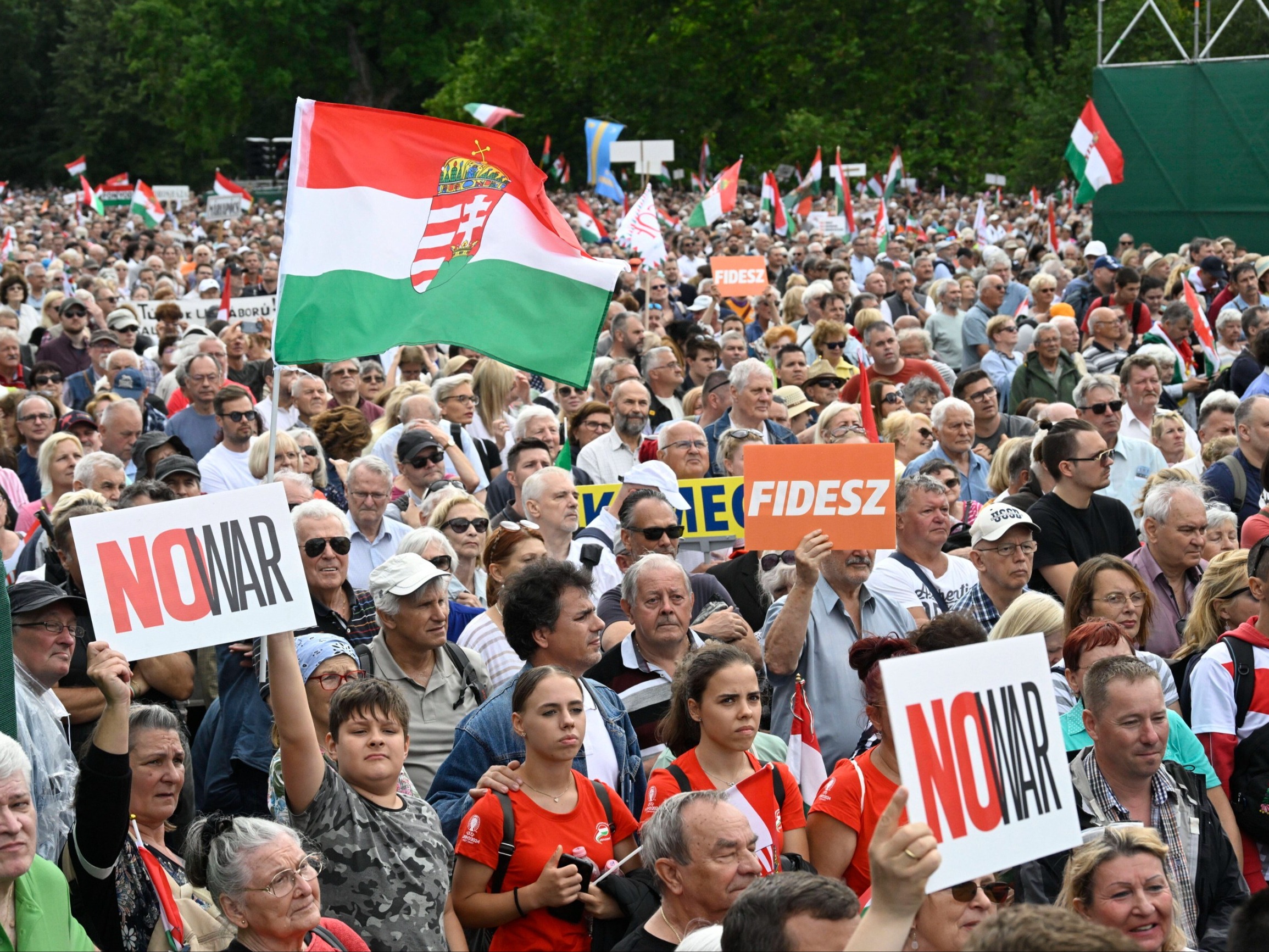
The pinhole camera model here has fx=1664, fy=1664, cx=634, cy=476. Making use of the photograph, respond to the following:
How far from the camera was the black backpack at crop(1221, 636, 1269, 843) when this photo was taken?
5086 mm

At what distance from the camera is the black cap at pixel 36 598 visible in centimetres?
455

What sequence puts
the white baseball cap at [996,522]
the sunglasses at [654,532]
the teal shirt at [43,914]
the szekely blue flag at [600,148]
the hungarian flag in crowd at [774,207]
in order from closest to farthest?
the teal shirt at [43,914], the white baseball cap at [996,522], the sunglasses at [654,532], the szekely blue flag at [600,148], the hungarian flag in crowd at [774,207]

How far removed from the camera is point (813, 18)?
A: 47688 millimetres

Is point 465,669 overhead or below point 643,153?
below

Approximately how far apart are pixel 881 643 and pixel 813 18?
147 ft

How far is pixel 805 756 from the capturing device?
5344 mm

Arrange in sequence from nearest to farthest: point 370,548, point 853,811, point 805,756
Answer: point 853,811
point 805,756
point 370,548

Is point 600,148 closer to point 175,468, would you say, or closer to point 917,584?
point 175,468

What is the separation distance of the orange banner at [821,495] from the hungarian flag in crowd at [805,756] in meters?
0.76

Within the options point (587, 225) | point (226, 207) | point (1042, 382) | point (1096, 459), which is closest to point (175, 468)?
point (1096, 459)

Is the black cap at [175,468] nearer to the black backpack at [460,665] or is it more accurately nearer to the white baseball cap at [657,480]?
the white baseball cap at [657,480]

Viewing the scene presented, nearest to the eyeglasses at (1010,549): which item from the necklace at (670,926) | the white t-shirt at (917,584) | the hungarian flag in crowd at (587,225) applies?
the white t-shirt at (917,584)

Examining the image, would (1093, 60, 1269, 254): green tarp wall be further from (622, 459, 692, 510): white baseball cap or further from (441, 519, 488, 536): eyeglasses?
(441, 519, 488, 536): eyeglasses

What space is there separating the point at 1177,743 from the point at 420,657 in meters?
2.45
